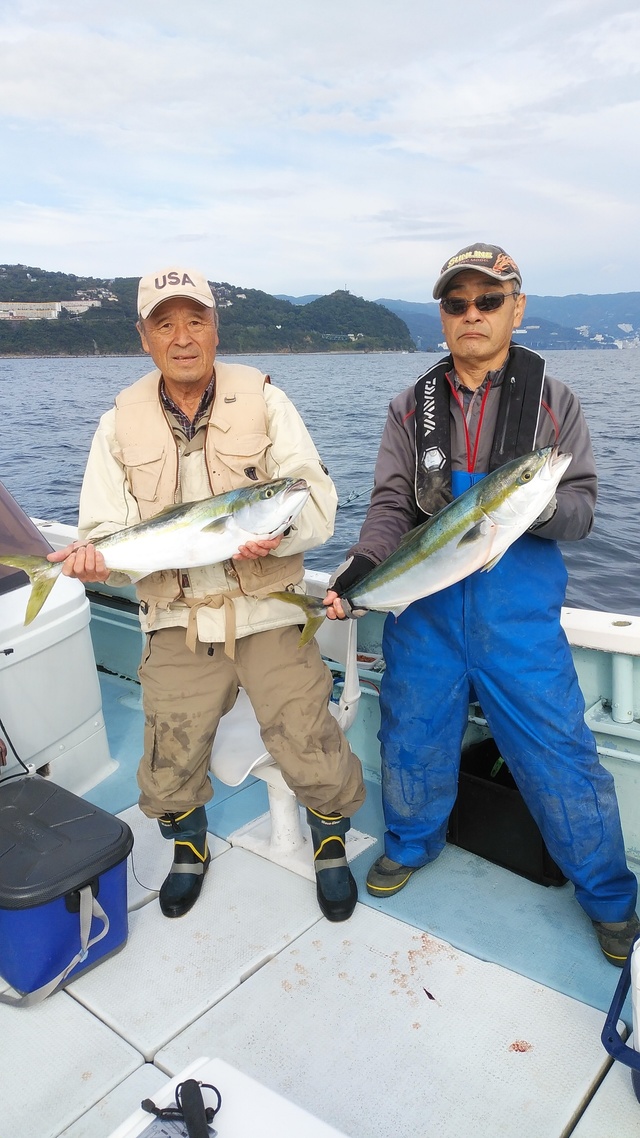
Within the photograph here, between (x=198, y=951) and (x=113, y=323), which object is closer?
(x=198, y=951)

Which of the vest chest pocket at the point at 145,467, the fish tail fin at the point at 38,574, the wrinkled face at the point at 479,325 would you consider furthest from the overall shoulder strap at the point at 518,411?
the fish tail fin at the point at 38,574

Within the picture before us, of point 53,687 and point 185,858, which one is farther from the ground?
point 53,687

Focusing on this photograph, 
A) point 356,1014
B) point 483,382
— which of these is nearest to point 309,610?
point 483,382

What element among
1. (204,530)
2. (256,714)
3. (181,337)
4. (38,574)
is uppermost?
(181,337)

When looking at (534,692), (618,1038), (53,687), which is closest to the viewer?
(618,1038)

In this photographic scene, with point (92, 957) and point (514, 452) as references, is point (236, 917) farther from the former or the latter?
point (514, 452)

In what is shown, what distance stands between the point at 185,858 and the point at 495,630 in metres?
1.54

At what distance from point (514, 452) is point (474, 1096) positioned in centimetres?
202

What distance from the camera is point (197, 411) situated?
303cm

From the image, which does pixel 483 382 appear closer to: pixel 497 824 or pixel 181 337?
pixel 181 337

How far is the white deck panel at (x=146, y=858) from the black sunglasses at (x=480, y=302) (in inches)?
95.8

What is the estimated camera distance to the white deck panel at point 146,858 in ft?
10.1

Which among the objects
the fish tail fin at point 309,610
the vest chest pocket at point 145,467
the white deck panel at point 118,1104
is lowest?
the white deck panel at point 118,1104

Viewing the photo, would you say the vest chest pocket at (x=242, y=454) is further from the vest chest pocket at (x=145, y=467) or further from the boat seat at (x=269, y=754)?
the boat seat at (x=269, y=754)
